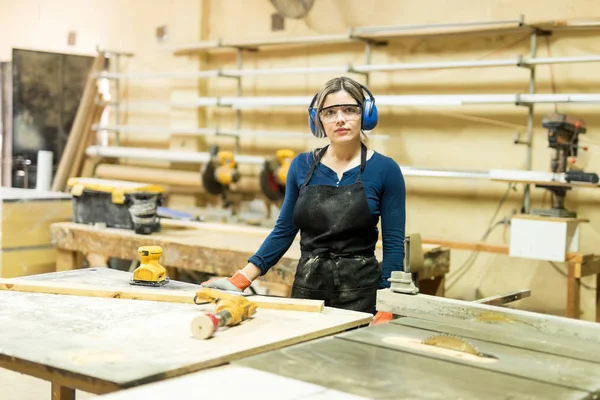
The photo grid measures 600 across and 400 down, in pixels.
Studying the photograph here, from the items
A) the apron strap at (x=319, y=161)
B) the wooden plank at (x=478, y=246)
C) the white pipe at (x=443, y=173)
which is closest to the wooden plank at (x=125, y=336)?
the apron strap at (x=319, y=161)

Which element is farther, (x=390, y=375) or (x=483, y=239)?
(x=483, y=239)

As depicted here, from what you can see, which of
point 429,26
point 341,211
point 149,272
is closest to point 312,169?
point 341,211

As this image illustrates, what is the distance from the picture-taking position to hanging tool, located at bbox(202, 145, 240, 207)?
529 centimetres

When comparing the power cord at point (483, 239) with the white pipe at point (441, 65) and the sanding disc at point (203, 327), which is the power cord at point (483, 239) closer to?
the white pipe at point (441, 65)

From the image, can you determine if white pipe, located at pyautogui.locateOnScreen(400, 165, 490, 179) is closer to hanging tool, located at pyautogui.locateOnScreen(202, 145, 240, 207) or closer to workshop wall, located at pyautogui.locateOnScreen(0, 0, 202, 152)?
hanging tool, located at pyautogui.locateOnScreen(202, 145, 240, 207)

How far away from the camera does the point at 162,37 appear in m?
6.33

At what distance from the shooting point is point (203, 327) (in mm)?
1675

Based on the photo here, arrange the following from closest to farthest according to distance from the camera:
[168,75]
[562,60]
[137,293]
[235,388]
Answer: [235,388] → [137,293] → [562,60] → [168,75]

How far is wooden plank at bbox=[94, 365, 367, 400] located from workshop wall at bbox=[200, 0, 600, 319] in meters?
3.44

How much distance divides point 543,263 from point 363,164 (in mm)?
2495

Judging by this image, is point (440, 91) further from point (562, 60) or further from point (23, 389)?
point (23, 389)

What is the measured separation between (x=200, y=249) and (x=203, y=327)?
6.34 feet

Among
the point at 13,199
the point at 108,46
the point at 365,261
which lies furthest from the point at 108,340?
the point at 108,46

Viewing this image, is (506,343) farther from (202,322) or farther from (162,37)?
(162,37)
